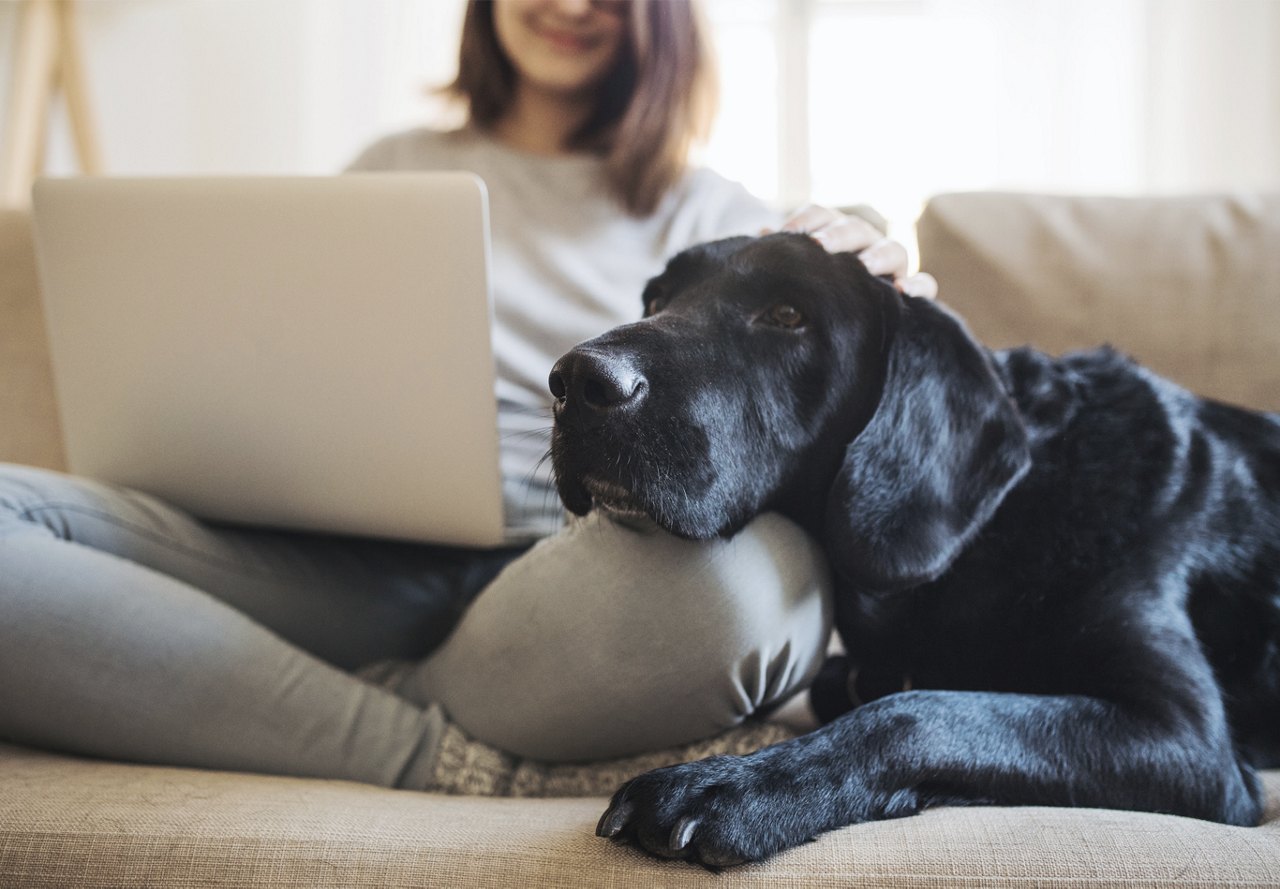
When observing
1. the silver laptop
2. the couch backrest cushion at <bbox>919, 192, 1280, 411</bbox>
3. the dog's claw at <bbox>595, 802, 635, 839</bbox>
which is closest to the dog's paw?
the dog's claw at <bbox>595, 802, 635, 839</bbox>

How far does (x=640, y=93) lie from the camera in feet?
5.70

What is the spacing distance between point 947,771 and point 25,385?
5.19 feet

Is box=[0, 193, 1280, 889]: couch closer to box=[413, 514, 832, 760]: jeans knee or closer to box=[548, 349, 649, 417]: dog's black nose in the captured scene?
box=[413, 514, 832, 760]: jeans knee

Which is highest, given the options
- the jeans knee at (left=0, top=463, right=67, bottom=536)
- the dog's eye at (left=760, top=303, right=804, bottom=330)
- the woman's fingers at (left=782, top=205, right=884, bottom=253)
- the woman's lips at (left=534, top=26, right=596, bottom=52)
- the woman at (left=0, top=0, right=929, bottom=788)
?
the woman's lips at (left=534, top=26, right=596, bottom=52)

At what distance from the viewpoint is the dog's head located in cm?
91

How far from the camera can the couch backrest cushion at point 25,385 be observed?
1682 mm

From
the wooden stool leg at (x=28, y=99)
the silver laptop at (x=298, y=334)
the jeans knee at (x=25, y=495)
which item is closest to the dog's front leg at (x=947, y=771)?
the silver laptop at (x=298, y=334)

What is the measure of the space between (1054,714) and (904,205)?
243 centimetres

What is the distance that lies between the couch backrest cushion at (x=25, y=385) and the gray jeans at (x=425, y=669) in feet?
1.85

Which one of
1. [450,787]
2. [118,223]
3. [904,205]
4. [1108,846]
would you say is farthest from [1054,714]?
[904,205]

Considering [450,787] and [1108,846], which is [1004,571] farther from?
[450,787]

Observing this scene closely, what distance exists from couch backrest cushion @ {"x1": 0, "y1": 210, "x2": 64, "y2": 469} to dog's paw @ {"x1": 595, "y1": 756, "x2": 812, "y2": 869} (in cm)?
134

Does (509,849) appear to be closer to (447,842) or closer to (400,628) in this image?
(447,842)

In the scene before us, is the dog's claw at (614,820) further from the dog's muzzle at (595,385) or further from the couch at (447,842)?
the dog's muzzle at (595,385)
